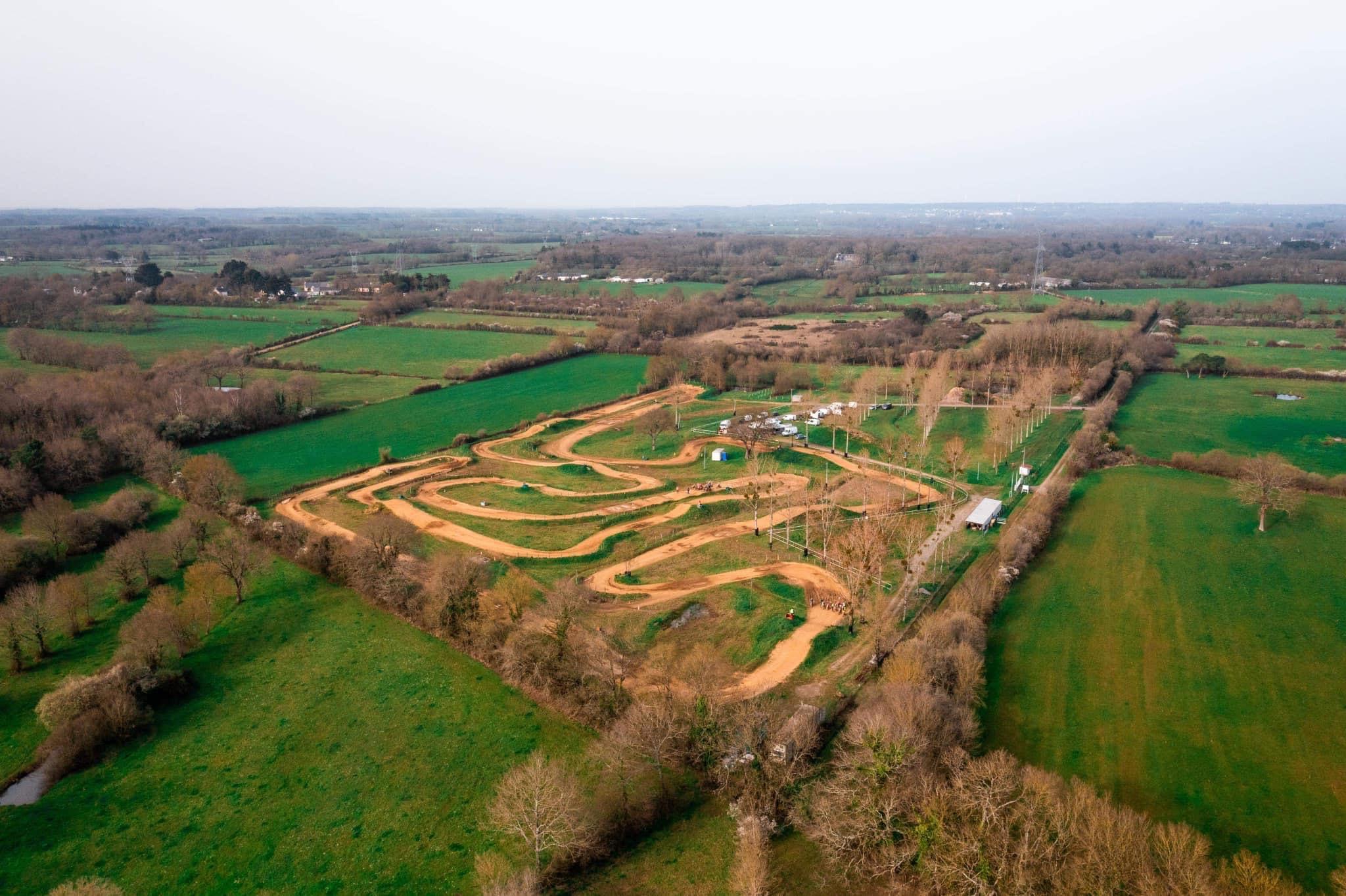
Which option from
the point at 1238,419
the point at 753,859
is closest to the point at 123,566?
the point at 753,859

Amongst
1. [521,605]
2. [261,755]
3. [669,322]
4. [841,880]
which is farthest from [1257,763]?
[669,322]

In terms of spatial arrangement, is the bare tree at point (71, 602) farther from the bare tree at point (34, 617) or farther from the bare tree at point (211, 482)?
the bare tree at point (211, 482)

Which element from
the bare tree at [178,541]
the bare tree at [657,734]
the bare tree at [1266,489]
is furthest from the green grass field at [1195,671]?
the bare tree at [178,541]

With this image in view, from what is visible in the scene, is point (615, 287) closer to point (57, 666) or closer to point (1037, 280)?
point (1037, 280)

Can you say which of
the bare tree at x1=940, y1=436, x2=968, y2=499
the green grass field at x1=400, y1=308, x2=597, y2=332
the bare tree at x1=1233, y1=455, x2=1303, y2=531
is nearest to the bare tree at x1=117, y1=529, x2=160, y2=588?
the bare tree at x1=940, y1=436, x2=968, y2=499

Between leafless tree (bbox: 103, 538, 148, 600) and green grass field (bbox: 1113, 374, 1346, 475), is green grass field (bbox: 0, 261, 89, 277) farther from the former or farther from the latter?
green grass field (bbox: 1113, 374, 1346, 475)

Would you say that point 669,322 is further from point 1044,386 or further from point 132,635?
point 132,635
